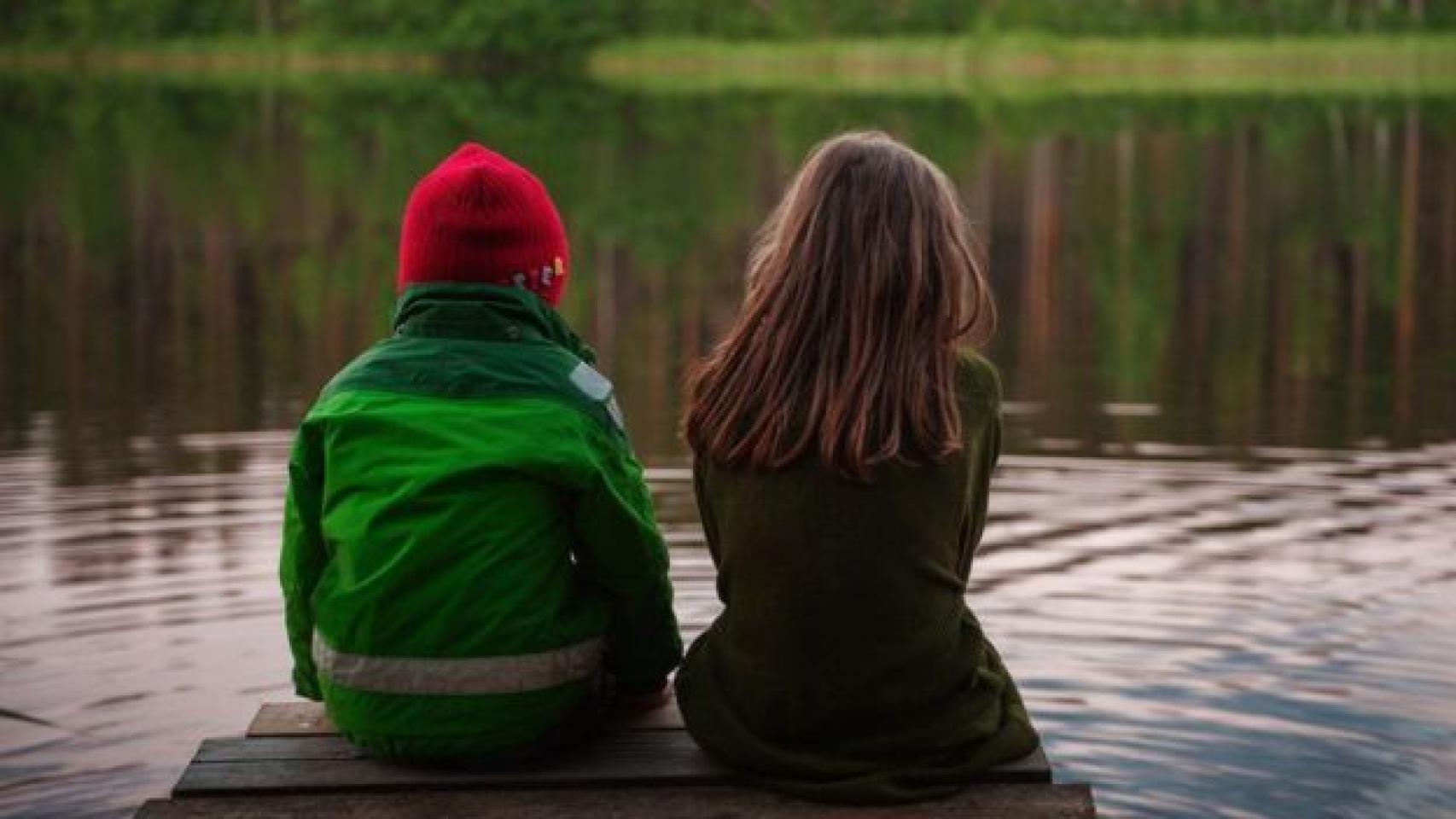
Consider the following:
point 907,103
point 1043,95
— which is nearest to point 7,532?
point 907,103

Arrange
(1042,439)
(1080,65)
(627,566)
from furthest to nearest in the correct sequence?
(1080,65) < (1042,439) < (627,566)

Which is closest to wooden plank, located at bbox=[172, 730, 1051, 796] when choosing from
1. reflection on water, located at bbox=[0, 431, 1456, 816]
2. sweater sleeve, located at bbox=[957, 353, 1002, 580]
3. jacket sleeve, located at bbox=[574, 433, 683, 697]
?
jacket sleeve, located at bbox=[574, 433, 683, 697]

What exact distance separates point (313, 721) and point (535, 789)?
51 centimetres

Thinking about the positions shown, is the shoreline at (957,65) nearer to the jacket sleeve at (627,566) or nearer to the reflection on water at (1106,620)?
the reflection on water at (1106,620)

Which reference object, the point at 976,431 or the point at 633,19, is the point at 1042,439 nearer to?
the point at 976,431

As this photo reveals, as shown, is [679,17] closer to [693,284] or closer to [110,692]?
[693,284]

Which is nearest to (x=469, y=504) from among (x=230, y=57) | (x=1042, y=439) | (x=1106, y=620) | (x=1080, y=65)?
(x=1106, y=620)

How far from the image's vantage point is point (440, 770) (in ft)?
11.6

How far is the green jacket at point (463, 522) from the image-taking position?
3479 mm

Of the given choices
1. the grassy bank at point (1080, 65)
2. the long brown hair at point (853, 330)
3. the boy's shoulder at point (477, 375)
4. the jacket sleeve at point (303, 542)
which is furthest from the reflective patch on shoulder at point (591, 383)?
the grassy bank at point (1080, 65)

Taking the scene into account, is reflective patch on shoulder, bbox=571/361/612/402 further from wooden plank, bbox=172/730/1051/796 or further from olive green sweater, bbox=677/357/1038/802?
wooden plank, bbox=172/730/1051/796

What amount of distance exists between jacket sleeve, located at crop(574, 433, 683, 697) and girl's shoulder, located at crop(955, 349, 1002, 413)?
0.49 metres

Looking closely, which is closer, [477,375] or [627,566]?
[477,375]

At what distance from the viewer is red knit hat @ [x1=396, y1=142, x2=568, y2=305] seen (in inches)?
142
